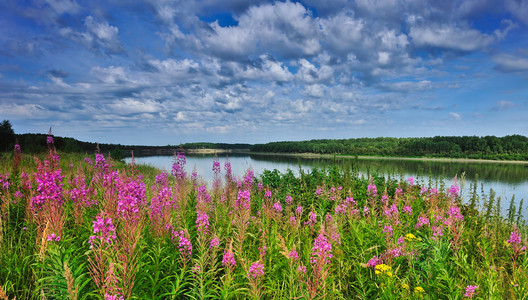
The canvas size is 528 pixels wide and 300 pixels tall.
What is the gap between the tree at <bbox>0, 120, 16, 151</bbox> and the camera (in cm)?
2911

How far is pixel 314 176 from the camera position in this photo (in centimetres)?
1273

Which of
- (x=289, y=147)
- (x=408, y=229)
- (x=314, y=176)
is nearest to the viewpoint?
(x=408, y=229)

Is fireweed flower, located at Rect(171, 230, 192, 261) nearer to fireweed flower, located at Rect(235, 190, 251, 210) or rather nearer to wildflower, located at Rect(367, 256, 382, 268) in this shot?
fireweed flower, located at Rect(235, 190, 251, 210)

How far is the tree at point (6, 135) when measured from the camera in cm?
2911

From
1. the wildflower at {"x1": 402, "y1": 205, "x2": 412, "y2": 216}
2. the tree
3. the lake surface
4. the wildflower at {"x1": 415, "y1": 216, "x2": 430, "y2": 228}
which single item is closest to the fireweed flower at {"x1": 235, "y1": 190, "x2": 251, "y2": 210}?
the lake surface

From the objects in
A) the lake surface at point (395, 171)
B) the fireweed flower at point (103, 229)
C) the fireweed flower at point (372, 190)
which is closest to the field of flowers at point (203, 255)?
the fireweed flower at point (103, 229)

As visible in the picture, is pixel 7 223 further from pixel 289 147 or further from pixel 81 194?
pixel 289 147

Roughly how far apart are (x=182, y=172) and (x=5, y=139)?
108ft

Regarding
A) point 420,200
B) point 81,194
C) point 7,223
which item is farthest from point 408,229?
point 7,223

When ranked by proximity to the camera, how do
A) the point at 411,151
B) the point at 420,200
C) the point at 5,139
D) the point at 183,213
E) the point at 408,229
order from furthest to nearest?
the point at 411,151
the point at 5,139
the point at 420,200
the point at 408,229
the point at 183,213

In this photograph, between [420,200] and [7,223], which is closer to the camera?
[7,223]

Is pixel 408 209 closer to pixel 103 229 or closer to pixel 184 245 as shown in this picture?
pixel 184 245

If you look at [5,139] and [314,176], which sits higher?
[5,139]

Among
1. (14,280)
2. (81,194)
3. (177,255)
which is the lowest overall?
(14,280)
